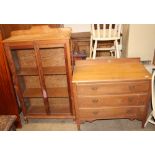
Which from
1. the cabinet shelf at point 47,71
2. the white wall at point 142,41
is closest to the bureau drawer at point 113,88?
the cabinet shelf at point 47,71

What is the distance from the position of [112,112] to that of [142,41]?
112 centimetres

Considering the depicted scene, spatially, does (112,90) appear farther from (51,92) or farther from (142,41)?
(142,41)

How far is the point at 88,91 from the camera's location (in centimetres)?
201

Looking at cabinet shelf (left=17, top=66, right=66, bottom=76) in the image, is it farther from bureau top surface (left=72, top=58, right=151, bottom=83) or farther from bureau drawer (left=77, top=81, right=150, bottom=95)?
bureau drawer (left=77, top=81, right=150, bottom=95)

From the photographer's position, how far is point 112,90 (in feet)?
6.55

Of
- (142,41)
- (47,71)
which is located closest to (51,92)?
(47,71)

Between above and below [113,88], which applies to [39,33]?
above

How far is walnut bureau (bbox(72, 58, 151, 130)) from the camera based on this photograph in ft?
6.39

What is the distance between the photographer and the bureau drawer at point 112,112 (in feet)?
7.03

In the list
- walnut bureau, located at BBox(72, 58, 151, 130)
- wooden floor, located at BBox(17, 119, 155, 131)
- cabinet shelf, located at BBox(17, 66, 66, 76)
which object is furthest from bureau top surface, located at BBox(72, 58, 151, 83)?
wooden floor, located at BBox(17, 119, 155, 131)
